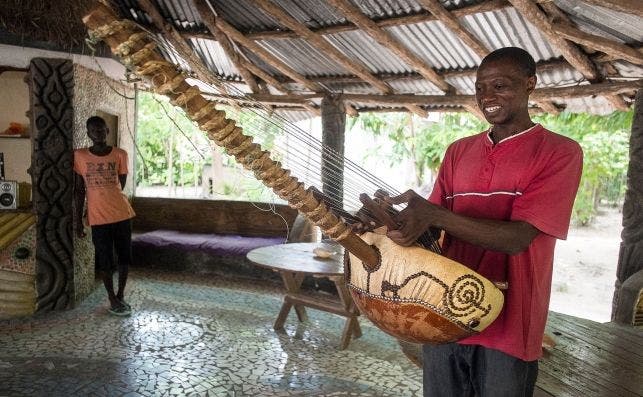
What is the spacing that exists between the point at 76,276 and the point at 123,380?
182 centimetres

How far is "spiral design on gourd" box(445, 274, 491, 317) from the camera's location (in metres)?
1.20

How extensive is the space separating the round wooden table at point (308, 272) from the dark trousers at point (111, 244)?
114 cm

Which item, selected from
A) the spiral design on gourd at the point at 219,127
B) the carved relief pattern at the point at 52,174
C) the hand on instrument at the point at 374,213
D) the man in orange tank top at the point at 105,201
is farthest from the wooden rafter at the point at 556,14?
the carved relief pattern at the point at 52,174

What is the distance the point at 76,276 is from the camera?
177 inches

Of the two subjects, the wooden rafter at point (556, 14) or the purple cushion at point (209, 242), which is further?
the purple cushion at point (209, 242)

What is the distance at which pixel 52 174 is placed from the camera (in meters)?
4.27

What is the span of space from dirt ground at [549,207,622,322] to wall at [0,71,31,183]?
711 centimetres

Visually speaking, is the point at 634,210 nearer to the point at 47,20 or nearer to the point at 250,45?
the point at 250,45

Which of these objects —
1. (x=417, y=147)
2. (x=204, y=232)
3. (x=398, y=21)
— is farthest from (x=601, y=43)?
(x=417, y=147)

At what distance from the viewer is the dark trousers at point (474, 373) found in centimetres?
130

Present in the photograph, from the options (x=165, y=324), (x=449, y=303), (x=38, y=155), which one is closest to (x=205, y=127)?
(x=449, y=303)

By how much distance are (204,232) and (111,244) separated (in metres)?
2.24

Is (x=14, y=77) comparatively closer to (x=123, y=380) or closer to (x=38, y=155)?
(x=38, y=155)

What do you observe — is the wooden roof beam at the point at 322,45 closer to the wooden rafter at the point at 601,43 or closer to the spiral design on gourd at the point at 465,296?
the wooden rafter at the point at 601,43
